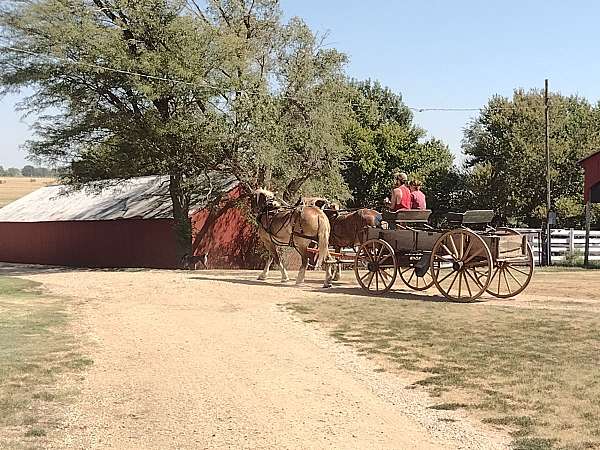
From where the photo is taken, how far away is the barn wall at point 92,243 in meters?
32.8

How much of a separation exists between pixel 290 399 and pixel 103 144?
21.2 meters

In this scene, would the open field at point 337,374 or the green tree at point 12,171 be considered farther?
the green tree at point 12,171

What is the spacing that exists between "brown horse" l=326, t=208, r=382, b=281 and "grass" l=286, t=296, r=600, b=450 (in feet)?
12.1

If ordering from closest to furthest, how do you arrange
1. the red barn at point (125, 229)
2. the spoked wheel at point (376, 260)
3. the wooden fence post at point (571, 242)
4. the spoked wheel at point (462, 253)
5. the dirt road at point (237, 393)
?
the dirt road at point (237, 393)
the spoked wheel at point (462, 253)
the spoked wheel at point (376, 260)
the red barn at point (125, 229)
the wooden fence post at point (571, 242)

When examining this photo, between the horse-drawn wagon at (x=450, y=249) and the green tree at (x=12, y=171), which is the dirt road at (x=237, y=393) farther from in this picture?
the green tree at (x=12, y=171)

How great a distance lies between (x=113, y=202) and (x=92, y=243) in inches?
94.2

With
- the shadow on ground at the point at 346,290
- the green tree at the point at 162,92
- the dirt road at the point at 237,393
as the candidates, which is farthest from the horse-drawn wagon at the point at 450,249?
the green tree at the point at 162,92

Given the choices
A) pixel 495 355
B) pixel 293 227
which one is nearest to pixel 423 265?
pixel 293 227

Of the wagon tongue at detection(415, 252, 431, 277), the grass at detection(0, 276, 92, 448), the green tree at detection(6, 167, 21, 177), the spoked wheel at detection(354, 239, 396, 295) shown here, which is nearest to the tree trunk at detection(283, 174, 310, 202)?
the spoked wheel at detection(354, 239, 396, 295)

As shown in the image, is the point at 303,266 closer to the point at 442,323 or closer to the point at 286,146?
the point at 442,323

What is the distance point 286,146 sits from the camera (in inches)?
1097

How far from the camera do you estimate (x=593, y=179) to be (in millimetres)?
31891

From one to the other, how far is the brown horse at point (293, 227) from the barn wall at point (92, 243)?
13.1 m

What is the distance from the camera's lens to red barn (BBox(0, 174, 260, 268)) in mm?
31422
